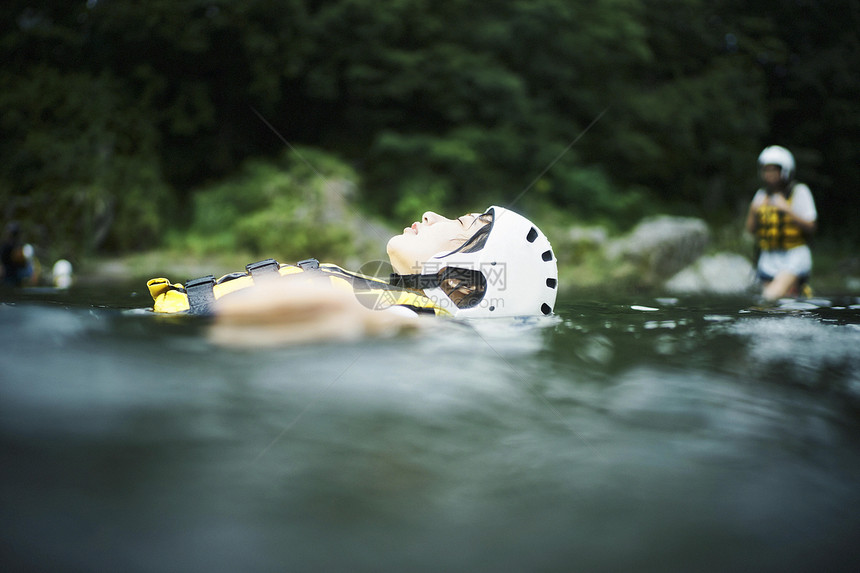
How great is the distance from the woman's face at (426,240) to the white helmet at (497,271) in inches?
1.8

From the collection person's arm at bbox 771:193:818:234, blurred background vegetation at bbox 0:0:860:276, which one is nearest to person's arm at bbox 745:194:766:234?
person's arm at bbox 771:193:818:234

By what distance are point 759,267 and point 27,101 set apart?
12557mm

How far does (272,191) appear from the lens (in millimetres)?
13102

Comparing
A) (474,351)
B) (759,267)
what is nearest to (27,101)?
(759,267)

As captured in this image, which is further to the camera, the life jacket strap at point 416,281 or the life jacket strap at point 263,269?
the life jacket strap at point 416,281

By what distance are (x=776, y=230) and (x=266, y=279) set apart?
4952 mm

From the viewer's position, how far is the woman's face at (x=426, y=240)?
9.14 feet

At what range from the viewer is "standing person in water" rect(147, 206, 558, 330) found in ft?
8.42

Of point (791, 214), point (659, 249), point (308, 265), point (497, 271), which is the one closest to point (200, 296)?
point (308, 265)

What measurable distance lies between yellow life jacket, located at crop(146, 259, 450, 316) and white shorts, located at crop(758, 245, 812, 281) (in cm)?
432

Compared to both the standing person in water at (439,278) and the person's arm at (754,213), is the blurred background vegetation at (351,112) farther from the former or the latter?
the standing person in water at (439,278)

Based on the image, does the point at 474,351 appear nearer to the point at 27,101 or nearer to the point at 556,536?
the point at 556,536

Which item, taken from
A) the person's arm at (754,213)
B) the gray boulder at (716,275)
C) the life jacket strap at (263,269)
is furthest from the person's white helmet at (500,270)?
the gray boulder at (716,275)

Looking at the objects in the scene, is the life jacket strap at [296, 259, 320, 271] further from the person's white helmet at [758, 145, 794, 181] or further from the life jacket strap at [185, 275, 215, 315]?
the person's white helmet at [758, 145, 794, 181]
